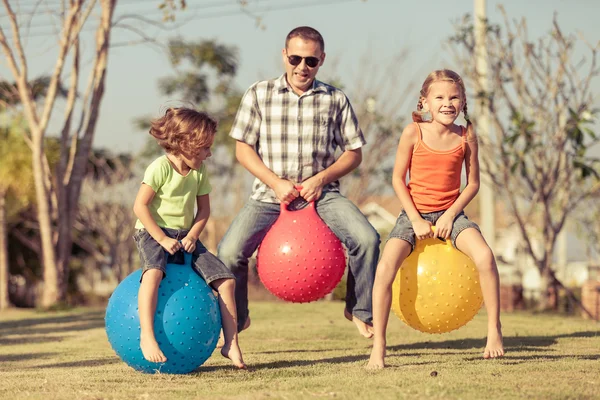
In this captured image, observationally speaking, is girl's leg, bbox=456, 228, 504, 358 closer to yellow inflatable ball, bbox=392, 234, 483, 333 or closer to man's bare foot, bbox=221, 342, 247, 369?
yellow inflatable ball, bbox=392, 234, 483, 333

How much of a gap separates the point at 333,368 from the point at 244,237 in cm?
134

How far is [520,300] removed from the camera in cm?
1844

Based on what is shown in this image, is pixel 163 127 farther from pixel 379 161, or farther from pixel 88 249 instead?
pixel 88 249

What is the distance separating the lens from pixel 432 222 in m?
6.23

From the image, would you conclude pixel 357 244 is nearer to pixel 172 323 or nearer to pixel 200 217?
pixel 200 217

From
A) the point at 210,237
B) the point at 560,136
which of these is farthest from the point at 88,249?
the point at 560,136

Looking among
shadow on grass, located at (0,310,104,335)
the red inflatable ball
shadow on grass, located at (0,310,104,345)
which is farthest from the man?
shadow on grass, located at (0,310,104,335)

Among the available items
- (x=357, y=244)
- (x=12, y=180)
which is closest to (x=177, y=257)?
(x=357, y=244)

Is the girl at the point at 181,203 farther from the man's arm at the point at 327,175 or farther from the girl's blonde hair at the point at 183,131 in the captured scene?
the man's arm at the point at 327,175

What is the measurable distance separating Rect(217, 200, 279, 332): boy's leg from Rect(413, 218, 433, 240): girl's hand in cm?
124

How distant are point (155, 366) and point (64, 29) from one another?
41.0 ft

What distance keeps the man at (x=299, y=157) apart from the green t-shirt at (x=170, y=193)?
28.4 inches

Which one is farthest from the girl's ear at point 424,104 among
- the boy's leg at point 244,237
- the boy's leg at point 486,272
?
the boy's leg at point 244,237

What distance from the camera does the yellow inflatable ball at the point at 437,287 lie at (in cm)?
599
